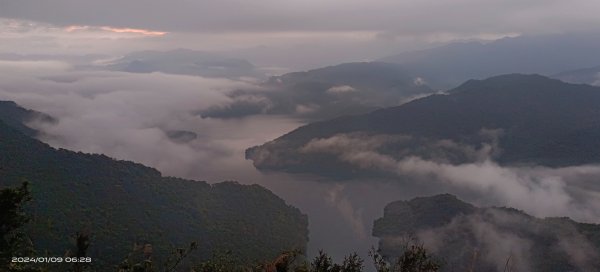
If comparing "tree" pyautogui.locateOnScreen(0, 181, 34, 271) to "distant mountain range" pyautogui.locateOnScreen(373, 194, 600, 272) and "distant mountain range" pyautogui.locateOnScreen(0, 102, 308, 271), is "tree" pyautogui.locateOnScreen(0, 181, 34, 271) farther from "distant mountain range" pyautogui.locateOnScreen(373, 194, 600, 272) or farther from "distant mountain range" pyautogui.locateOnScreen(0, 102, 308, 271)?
"distant mountain range" pyautogui.locateOnScreen(373, 194, 600, 272)

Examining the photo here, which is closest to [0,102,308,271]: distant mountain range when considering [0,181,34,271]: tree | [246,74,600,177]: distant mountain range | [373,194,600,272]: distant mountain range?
[373,194,600,272]: distant mountain range

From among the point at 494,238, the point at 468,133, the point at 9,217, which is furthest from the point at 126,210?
the point at 468,133

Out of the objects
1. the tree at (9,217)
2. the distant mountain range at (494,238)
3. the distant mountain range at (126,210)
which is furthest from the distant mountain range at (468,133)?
the tree at (9,217)

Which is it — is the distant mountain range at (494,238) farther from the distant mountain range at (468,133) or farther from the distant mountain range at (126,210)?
the distant mountain range at (468,133)

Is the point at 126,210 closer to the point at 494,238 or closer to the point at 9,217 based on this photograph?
the point at 9,217

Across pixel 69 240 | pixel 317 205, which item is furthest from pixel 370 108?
pixel 69 240

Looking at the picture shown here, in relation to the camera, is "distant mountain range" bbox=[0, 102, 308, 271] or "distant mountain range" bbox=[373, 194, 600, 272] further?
"distant mountain range" bbox=[373, 194, 600, 272]
